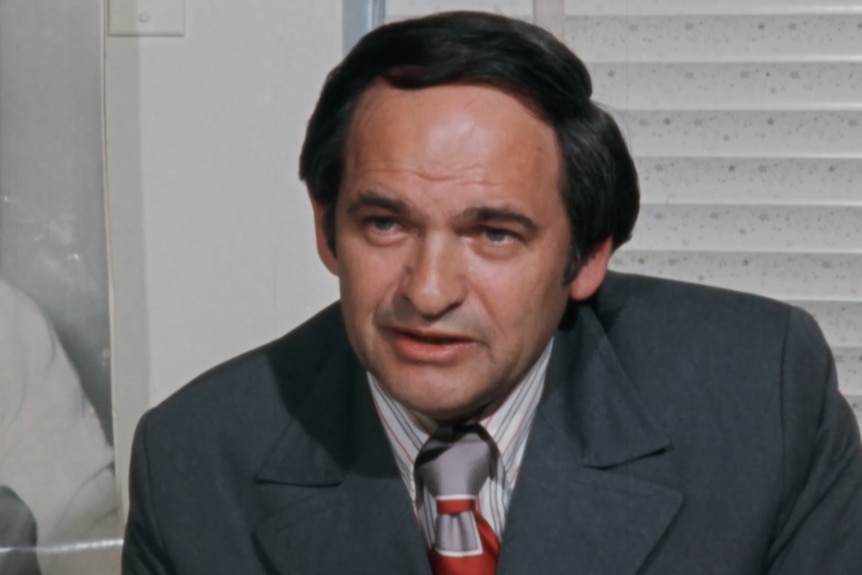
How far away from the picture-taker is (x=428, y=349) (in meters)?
1.22

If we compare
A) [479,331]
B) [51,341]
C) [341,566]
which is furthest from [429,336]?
[51,341]

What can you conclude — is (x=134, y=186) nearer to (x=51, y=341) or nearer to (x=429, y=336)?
(x=51, y=341)

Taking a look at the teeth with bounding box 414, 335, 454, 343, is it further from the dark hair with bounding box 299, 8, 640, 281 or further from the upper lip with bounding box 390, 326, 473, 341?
the dark hair with bounding box 299, 8, 640, 281

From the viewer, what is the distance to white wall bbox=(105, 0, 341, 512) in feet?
6.70

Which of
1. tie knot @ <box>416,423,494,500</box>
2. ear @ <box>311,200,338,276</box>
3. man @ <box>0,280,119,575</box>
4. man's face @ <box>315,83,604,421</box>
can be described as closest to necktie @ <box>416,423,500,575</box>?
tie knot @ <box>416,423,494,500</box>

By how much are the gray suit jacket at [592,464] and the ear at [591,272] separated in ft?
0.23

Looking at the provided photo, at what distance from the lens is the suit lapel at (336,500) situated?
1350 millimetres

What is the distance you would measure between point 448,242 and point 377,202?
0.08 metres

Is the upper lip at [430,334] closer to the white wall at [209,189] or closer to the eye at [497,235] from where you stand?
the eye at [497,235]

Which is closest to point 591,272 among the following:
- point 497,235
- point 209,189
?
point 497,235

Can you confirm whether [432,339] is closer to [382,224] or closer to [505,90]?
[382,224]

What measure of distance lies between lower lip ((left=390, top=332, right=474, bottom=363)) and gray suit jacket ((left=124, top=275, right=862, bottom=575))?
7.6 inches

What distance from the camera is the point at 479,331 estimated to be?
123 centimetres

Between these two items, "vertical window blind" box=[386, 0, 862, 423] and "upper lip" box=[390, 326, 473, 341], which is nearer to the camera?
"upper lip" box=[390, 326, 473, 341]
